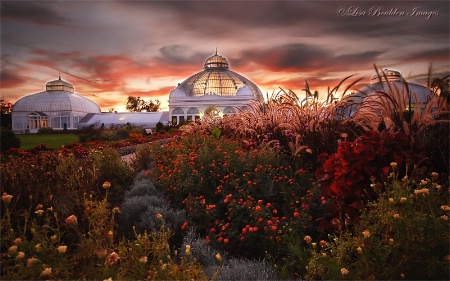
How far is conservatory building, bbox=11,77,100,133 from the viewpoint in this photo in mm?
55497

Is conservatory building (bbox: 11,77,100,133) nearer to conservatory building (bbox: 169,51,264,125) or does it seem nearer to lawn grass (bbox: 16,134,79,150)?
conservatory building (bbox: 169,51,264,125)

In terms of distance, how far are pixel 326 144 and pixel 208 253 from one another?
2560mm

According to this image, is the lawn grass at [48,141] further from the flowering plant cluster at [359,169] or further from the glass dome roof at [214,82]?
the glass dome roof at [214,82]

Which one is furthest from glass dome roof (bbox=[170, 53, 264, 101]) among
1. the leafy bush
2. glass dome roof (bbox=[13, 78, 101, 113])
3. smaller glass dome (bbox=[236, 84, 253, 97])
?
the leafy bush

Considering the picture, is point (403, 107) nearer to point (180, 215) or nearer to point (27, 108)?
point (180, 215)

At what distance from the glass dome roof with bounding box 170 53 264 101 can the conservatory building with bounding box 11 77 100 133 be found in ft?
49.2

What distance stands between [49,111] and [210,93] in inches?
970

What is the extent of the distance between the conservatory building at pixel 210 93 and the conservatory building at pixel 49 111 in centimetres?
1455

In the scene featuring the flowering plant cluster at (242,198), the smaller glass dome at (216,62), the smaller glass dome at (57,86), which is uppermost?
the smaller glass dome at (216,62)

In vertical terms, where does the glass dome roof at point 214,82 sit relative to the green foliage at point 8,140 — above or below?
above

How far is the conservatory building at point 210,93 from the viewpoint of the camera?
185 feet

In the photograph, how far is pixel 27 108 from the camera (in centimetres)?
5881

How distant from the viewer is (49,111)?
58.1 m

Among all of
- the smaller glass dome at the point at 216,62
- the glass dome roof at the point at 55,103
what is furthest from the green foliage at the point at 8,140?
the smaller glass dome at the point at 216,62
